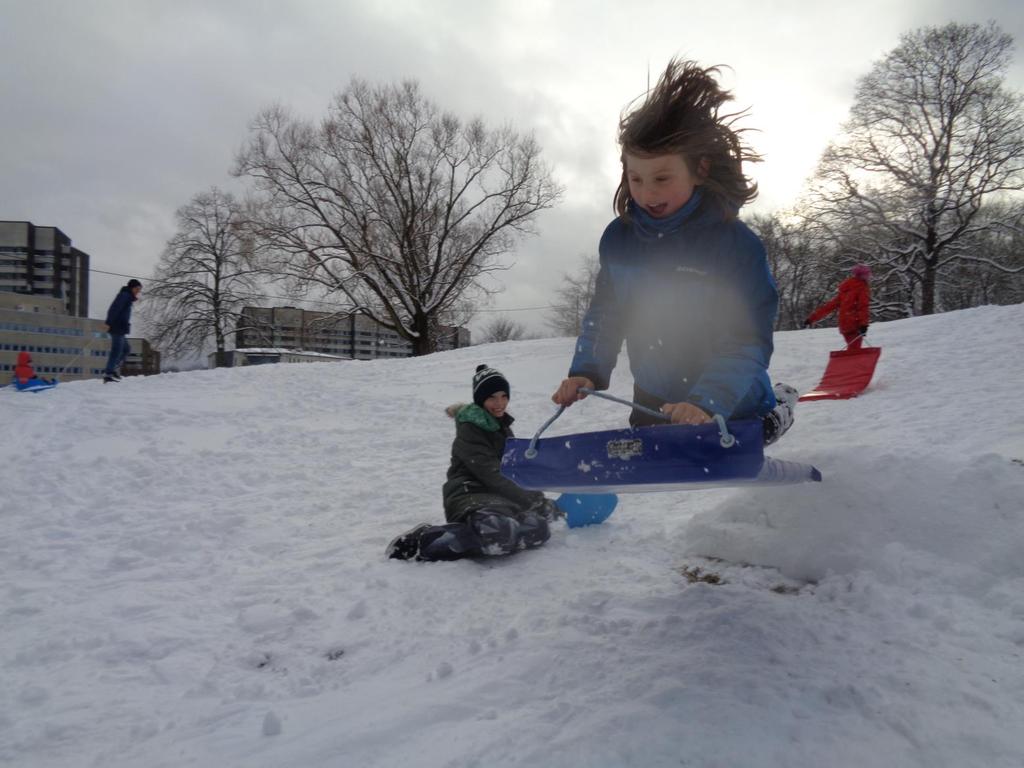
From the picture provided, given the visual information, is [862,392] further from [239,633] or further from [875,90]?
[875,90]

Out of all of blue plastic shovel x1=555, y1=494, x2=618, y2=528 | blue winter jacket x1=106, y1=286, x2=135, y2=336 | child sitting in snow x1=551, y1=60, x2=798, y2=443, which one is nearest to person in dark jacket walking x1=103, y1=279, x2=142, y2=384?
blue winter jacket x1=106, y1=286, x2=135, y2=336

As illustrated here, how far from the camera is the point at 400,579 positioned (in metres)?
3.28

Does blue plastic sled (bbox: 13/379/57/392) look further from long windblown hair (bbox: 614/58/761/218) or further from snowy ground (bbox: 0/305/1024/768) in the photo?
long windblown hair (bbox: 614/58/761/218)

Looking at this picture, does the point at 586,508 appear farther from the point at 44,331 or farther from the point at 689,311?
the point at 44,331

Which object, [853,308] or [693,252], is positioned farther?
[853,308]

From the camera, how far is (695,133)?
2.34m

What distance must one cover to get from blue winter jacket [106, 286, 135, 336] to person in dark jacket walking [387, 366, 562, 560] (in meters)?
9.40

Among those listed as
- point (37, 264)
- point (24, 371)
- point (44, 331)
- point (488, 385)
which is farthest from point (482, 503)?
point (37, 264)

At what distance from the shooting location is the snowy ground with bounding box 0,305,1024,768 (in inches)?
66.3

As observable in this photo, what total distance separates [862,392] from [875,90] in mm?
22207

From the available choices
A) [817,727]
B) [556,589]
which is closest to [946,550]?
[817,727]

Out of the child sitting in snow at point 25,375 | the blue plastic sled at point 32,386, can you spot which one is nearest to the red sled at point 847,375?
the blue plastic sled at point 32,386

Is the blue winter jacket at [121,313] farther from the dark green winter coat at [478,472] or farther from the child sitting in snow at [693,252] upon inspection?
the child sitting in snow at [693,252]

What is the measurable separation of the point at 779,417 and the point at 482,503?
1.87 metres
